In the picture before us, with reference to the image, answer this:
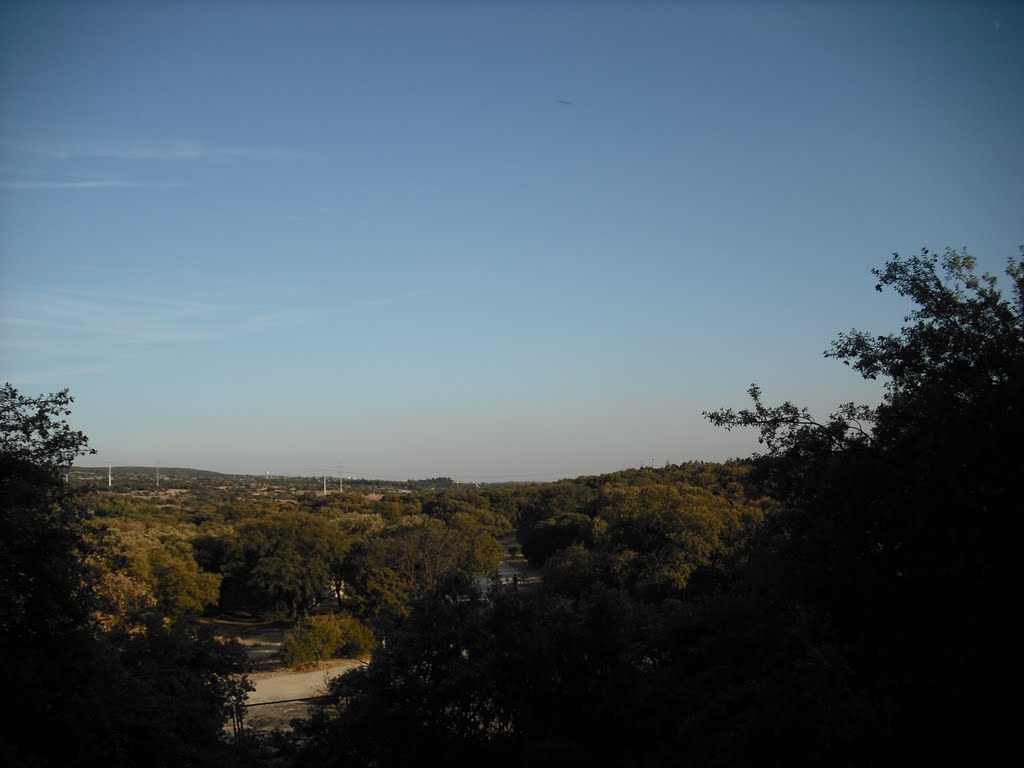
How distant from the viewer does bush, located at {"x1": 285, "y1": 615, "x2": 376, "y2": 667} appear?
3488 centimetres

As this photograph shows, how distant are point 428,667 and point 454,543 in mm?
33229

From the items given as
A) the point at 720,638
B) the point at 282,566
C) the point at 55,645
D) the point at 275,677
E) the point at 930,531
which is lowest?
the point at 275,677

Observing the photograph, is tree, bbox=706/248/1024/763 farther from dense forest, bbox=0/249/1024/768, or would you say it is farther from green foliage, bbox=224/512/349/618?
green foliage, bbox=224/512/349/618

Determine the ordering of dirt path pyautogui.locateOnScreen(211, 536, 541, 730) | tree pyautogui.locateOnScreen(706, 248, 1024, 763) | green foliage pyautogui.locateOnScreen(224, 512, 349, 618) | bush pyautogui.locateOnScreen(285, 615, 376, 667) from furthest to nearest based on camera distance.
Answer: green foliage pyautogui.locateOnScreen(224, 512, 349, 618), bush pyautogui.locateOnScreen(285, 615, 376, 667), dirt path pyautogui.locateOnScreen(211, 536, 541, 730), tree pyautogui.locateOnScreen(706, 248, 1024, 763)

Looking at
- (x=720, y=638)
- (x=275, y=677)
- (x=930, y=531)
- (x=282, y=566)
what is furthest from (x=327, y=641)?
(x=930, y=531)

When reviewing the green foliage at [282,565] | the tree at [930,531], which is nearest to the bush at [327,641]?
the green foliage at [282,565]

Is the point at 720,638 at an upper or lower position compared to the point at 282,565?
upper

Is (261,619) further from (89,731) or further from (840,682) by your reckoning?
(840,682)

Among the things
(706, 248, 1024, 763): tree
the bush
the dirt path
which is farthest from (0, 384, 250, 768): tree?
the bush

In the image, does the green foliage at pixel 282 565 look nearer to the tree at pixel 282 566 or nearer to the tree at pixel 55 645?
the tree at pixel 282 566

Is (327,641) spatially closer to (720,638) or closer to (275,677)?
(275,677)

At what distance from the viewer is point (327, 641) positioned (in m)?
36.0

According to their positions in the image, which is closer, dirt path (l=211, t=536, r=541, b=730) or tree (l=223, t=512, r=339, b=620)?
dirt path (l=211, t=536, r=541, b=730)

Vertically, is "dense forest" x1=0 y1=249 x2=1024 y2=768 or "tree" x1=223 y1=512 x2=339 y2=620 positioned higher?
"dense forest" x1=0 y1=249 x2=1024 y2=768
